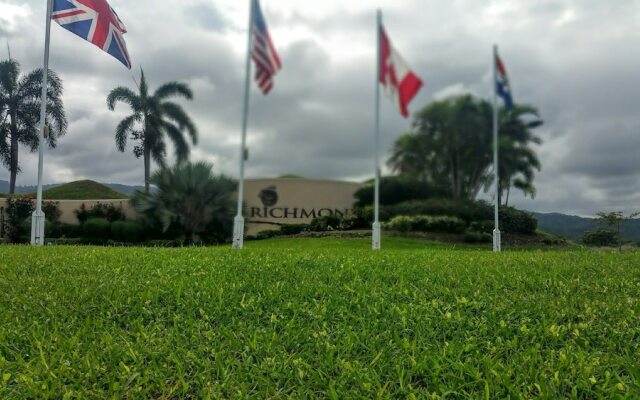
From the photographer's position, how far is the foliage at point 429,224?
2464 cm

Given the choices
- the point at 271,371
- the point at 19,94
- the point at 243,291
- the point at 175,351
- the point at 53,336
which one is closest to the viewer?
the point at 271,371

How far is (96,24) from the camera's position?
1340cm

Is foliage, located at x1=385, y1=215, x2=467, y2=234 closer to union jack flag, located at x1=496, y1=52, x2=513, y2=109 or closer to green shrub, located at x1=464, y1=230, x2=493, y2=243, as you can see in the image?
green shrub, located at x1=464, y1=230, x2=493, y2=243

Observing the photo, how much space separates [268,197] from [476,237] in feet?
38.8

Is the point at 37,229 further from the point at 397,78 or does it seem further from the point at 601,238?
the point at 601,238

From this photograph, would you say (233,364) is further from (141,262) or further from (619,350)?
(141,262)

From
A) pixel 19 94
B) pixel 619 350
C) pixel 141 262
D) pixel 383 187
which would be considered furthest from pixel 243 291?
pixel 19 94

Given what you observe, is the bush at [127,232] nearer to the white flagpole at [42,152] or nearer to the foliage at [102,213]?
the foliage at [102,213]

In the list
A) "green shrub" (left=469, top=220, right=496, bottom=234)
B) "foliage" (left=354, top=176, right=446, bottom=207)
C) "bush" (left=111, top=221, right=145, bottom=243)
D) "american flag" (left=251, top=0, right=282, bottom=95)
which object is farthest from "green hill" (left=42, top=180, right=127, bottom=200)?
"american flag" (left=251, top=0, right=282, bottom=95)

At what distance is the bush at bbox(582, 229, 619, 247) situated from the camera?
26.9 m

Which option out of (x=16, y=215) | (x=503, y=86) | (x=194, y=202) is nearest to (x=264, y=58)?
(x=503, y=86)

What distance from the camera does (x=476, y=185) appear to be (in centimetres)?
2977

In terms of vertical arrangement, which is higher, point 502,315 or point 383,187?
point 383,187

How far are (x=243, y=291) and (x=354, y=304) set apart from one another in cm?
129
